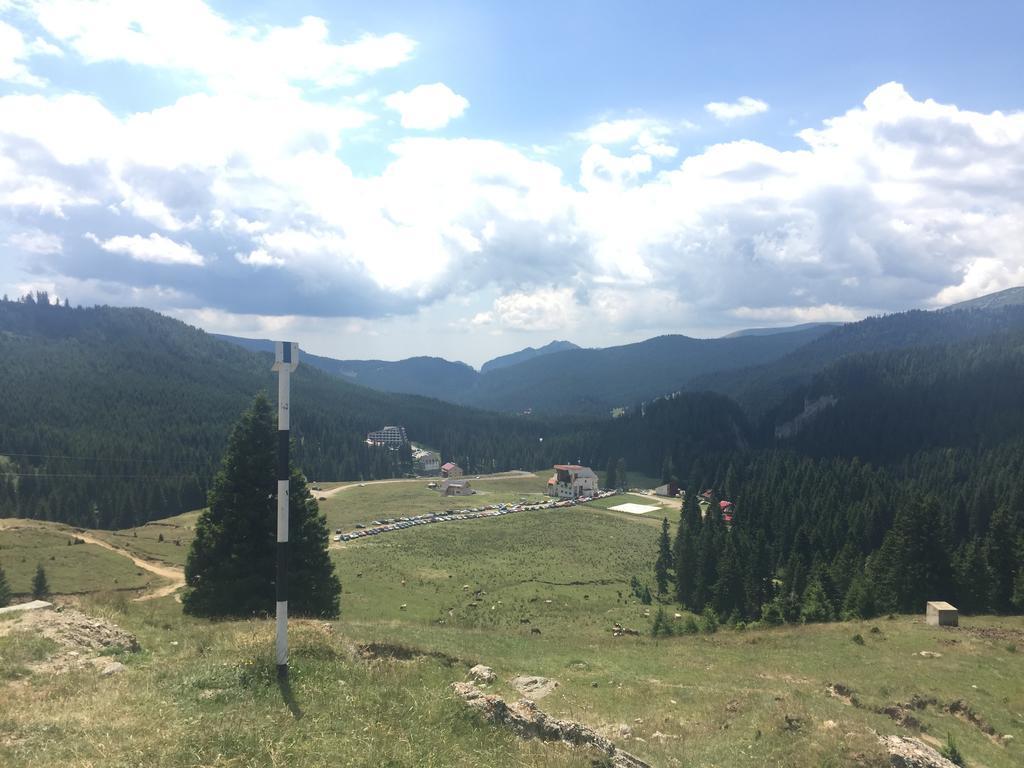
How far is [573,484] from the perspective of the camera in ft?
449

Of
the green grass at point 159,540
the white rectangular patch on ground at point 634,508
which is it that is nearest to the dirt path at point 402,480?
the green grass at point 159,540

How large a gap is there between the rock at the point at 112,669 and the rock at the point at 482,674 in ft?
26.2

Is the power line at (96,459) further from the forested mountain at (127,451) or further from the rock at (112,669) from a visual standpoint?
the rock at (112,669)

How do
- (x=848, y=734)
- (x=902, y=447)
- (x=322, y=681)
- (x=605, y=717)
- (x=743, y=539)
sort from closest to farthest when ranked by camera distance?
(x=322, y=681) < (x=848, y=734) < (x=605, y=717) < (x=743, y=539) < (x=902, y=447)

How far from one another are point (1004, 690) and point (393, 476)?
162m

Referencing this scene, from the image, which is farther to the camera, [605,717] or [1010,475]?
[1010,475]

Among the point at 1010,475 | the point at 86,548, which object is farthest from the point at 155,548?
the point at 1010,475

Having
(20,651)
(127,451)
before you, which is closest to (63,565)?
(20,651)

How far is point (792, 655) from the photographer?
85.7 ft

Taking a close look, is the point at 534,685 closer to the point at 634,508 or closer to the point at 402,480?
the point at 634,508

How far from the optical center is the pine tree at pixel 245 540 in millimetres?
23500

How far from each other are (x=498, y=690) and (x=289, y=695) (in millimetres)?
6949

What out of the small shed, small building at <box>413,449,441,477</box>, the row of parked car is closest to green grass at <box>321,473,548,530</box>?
the row of parked car

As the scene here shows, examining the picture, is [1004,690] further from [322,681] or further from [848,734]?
[322,681]
